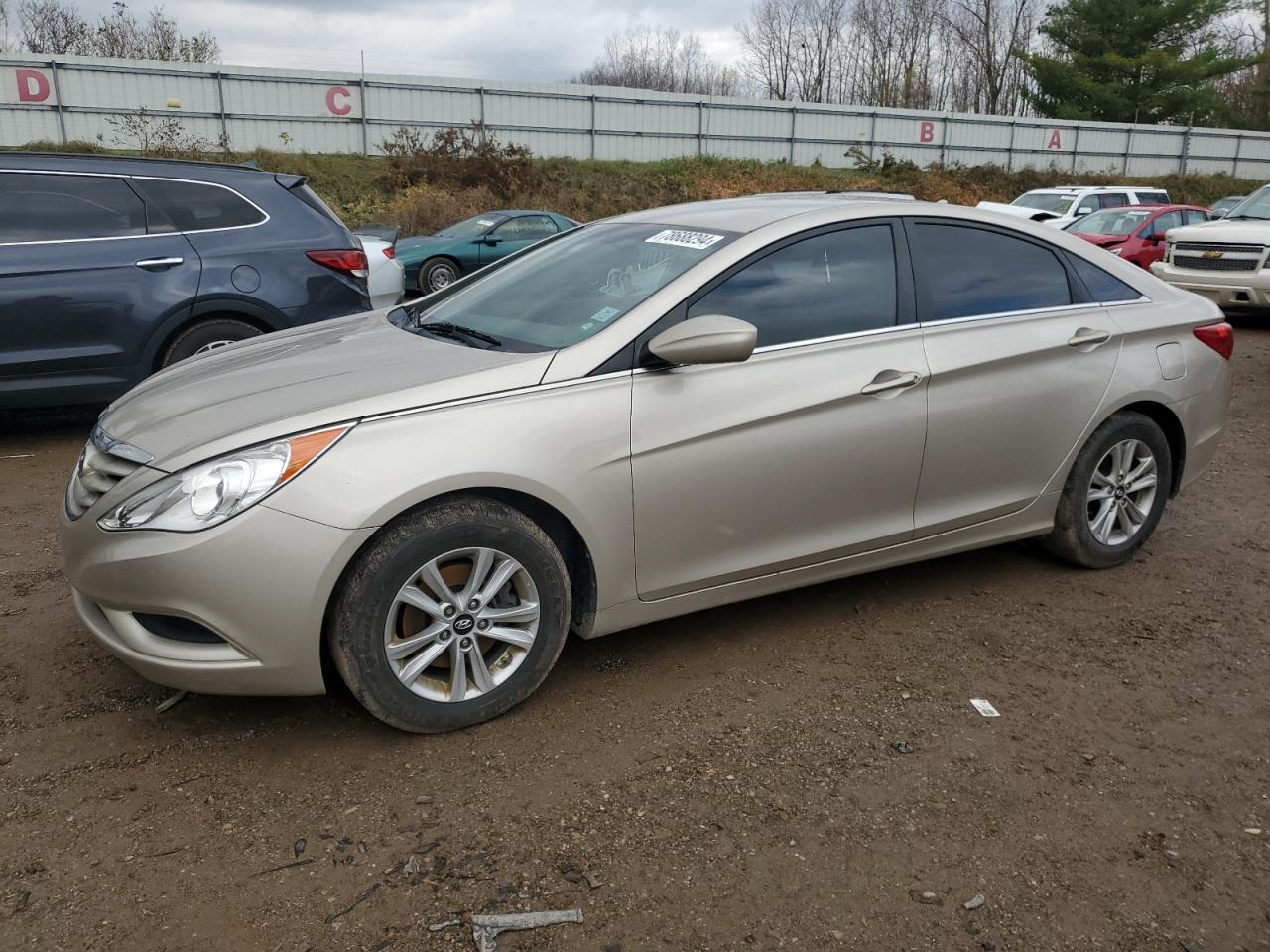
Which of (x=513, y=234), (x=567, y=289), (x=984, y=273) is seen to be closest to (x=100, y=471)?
(x=567, y=289)

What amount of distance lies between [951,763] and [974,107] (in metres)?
64.4

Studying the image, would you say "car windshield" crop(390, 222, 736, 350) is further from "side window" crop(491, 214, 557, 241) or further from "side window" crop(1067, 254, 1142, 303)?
"side window" crop(491, 214, 557, 241)

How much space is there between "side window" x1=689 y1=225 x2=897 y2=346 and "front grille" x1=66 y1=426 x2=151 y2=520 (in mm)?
1820

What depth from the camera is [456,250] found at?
16.7 m

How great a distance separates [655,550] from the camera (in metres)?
3.34

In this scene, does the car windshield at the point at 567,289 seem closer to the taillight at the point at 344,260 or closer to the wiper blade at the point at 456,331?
the wiper blade at the point at 456,331

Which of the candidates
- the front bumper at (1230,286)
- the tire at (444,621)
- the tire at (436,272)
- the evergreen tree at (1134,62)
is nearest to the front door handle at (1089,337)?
the tire at (444,621)

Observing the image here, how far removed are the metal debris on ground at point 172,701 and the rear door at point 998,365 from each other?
2.70m

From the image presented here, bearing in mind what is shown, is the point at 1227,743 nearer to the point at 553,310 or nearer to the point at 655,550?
the point at 655,550

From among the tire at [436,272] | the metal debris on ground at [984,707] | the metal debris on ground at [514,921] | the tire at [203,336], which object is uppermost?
the tire at [203,336]

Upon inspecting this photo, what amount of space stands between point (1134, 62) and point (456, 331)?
4762cm

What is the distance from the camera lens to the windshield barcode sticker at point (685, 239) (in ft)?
12.1

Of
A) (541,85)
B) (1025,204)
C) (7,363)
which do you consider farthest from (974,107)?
(7,363)

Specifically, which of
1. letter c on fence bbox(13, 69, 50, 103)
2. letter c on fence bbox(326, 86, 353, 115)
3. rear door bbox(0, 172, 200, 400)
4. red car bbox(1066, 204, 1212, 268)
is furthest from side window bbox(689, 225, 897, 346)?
letter c on fence bbox(326, 86, 353, 115)
